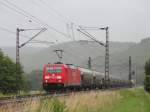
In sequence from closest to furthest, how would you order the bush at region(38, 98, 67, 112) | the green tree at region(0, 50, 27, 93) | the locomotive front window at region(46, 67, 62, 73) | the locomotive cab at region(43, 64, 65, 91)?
the bush at region(38, 98, 67, 112) → the locomotive cab at region(43, 64, 65, 91) → the locomotive front window at region(46, 67, 62, 73) → the green tree at region(0, 50, 27, 93)

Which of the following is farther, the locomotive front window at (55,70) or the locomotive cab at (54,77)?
the locomotive front window at (55,70)

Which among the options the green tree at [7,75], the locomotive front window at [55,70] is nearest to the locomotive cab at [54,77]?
the locomotive front window at [55,70]

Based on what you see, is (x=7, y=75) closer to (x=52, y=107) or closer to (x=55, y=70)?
(x=55, y=70)

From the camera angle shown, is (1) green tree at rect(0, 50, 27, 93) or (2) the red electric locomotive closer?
(2) the red electric locomotive

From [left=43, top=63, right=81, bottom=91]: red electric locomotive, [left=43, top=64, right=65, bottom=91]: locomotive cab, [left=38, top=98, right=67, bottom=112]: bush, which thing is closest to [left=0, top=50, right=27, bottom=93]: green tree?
[left=43, top=63, right=81, bottom=91]: red electric locomotive

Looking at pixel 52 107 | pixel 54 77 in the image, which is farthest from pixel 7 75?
pixel 52 107

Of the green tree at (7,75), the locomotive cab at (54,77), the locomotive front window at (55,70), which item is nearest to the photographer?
the locomotive cab at (54,77)

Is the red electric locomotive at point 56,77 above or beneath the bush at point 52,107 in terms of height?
above

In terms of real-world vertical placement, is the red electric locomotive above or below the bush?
above

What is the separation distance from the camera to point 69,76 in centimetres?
4928

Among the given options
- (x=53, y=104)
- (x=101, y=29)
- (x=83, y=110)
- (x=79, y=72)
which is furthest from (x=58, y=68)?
(x=53, y=104)

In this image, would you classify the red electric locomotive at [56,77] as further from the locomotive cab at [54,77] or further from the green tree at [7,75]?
the green tree at [7,75]

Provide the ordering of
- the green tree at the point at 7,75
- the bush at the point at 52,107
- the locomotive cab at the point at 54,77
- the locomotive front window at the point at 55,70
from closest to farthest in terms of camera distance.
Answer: the bush at the point at 52,107
the locomotive cab at the point at 54,77
the locomotive front window at the point at 55,70
the green tree at the point at 7,75

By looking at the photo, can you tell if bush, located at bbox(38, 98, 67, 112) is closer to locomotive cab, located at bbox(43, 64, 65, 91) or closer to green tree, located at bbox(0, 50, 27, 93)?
locomotive cab, located at bbox(43, 64, 65, 91)
